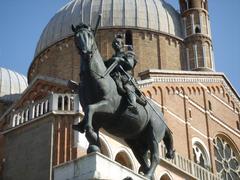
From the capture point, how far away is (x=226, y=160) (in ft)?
79.4

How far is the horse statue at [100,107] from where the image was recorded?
19.8 feet

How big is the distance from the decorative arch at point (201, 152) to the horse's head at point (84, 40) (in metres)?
16.4

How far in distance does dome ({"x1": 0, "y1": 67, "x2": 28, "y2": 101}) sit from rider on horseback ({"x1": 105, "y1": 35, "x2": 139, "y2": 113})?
21214 millimetres

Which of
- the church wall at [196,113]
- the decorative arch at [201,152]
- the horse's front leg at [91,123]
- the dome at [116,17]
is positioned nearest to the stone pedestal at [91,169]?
the horse's front leg at [91,123]

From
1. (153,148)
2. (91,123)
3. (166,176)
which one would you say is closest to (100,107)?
(91,123)

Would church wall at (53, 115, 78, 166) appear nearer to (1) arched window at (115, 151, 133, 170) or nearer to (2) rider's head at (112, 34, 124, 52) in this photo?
(1) arched window at (115, 151, 133, 170)

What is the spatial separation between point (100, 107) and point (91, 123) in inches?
8.0

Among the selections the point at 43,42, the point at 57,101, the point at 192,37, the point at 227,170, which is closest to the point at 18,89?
the point at 43,42

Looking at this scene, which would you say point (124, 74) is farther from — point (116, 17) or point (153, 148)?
point (116, 17)

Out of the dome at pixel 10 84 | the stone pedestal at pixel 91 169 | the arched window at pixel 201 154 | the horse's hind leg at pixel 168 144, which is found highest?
the dome at pixel 10 84

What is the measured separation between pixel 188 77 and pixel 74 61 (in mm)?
5763

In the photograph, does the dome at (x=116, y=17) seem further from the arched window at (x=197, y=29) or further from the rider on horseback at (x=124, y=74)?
the rider on horseback at (x=124, y=74)

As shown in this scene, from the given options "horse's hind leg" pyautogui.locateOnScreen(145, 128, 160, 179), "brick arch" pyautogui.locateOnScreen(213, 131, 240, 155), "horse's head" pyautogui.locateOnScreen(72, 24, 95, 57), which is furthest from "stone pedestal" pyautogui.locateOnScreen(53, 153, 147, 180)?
"brick arch" pyautogui.locateOnScreen(213, 131, 240, 155)

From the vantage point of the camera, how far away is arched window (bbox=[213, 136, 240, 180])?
23.6 meters
